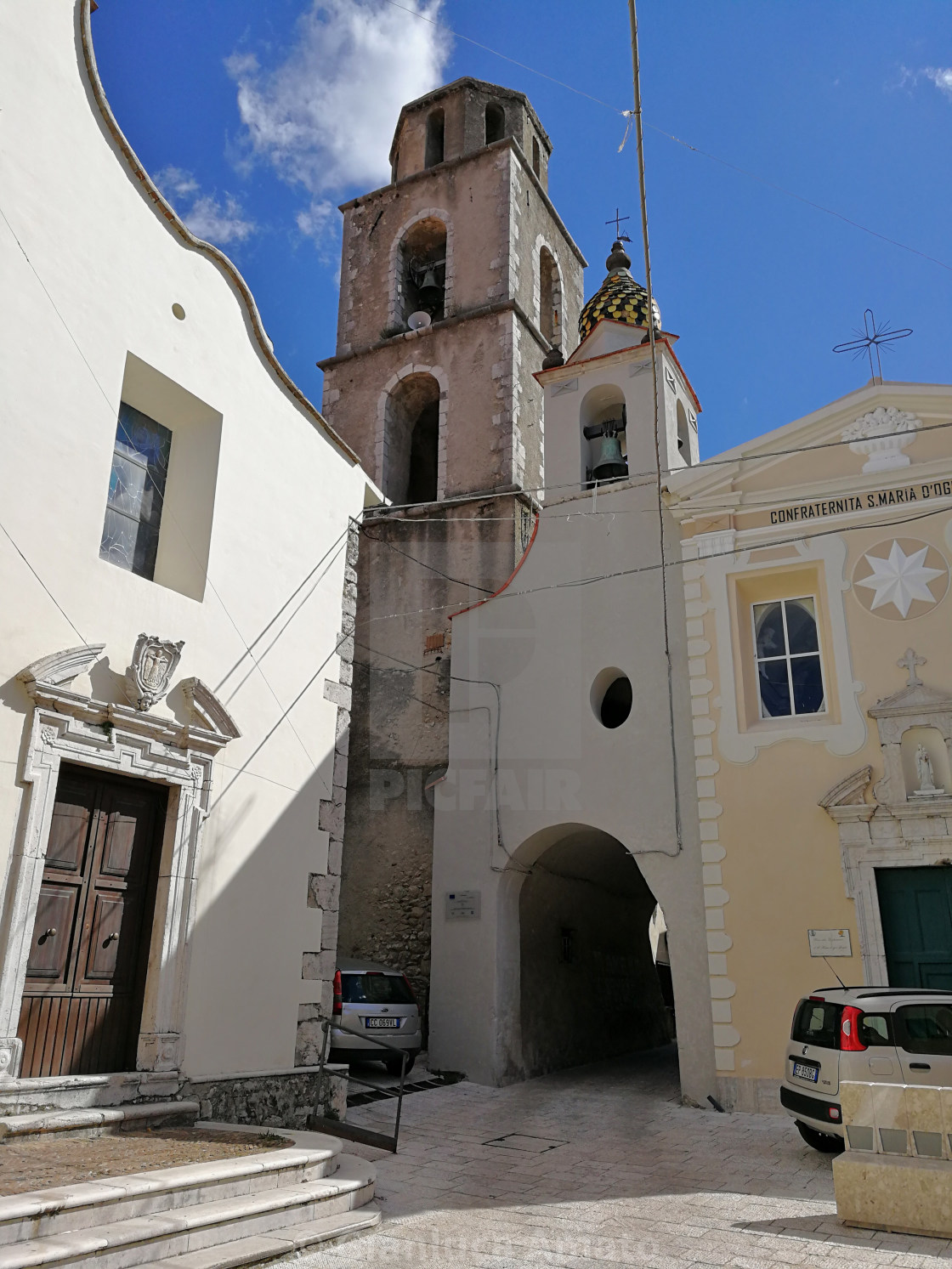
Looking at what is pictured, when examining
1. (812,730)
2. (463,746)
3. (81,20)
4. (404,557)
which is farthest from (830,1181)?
(404,557)

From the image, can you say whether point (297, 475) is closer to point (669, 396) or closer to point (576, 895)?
point (669, 396)

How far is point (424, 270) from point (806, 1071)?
16.7 meters

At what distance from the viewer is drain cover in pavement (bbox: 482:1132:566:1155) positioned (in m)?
7.85

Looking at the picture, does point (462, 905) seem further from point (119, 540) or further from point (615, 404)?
point (615, 404)

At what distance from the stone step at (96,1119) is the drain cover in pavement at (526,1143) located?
2.65 metres

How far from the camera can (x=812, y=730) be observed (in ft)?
33.4

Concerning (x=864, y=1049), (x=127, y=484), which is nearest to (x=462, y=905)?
(x=864, y=1049)

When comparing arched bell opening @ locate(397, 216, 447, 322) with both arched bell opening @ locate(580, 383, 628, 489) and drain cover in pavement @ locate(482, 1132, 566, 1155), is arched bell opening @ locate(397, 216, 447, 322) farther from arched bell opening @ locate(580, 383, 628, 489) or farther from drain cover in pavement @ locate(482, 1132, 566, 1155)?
drain cover in pavement @ locate(482, 1132, 566, 1155)

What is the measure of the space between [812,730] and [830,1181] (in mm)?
4572

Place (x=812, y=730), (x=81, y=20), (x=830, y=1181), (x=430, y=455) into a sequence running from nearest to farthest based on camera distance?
(x=830, y=1181) < (x=81, y=20) < (x=812, y=730) < (x=430, y=455)

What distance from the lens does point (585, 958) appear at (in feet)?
44.8

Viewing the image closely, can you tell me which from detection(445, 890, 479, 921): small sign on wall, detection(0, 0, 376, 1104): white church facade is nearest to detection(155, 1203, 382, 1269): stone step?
detection(0, 0, 376, 1104): white church facade

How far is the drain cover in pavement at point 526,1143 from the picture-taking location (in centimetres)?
785

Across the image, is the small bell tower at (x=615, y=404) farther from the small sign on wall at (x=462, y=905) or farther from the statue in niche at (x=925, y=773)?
the small sign on wall at (x=462, y=905)
